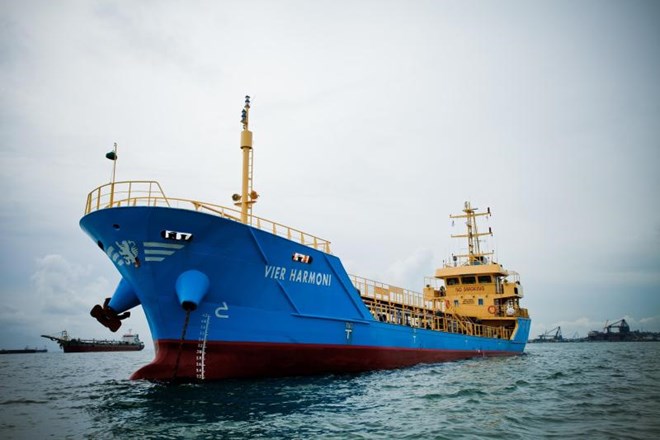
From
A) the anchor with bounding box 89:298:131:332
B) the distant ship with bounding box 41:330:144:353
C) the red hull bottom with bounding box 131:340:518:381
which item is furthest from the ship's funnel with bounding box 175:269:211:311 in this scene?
the distant ship with bounding box 41:330:144:353

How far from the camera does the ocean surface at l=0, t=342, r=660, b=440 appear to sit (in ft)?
25.8

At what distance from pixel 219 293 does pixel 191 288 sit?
1.06 metres

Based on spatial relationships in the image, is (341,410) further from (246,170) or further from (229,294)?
(246,170)

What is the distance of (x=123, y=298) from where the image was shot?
15789 millimetres

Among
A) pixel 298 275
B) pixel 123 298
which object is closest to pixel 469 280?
pixel 298 275

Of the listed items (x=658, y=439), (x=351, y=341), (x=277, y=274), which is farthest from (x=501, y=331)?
(x=658, y=439)

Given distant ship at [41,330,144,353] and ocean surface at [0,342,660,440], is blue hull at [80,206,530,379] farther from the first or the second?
distant ship at [41,330,144,353]

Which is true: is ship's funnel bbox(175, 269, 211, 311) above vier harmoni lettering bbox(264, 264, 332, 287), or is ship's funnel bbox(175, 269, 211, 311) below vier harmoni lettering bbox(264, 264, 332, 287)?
below

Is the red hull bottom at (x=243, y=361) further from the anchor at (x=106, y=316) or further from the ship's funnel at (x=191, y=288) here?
the anchor at (x=106, y=316)

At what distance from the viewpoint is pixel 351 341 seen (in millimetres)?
16125

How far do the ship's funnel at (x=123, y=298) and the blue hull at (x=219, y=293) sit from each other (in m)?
1.78

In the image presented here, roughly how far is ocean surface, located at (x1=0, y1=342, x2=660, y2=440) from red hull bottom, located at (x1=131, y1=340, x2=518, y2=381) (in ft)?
1.35

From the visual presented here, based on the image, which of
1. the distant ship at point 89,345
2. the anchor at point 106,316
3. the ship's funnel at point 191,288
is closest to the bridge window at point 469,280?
the ship's funnel at point 191,288

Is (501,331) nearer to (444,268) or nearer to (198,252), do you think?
(444,268)
